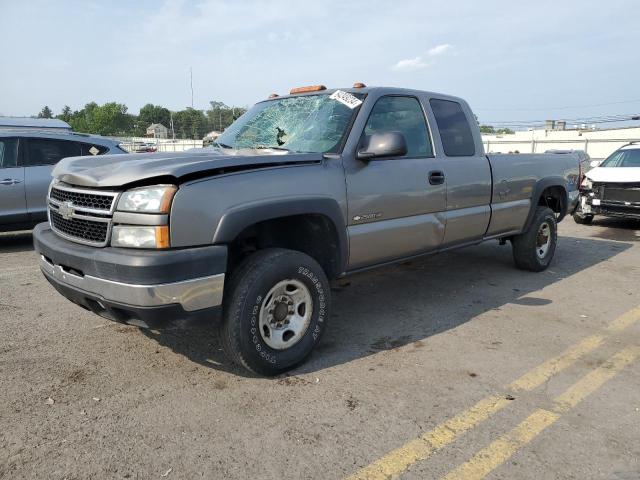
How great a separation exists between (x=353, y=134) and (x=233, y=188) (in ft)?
4.03

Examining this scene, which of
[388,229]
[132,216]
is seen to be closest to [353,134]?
[388,229]

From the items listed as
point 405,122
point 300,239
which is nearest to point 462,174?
point 405,122

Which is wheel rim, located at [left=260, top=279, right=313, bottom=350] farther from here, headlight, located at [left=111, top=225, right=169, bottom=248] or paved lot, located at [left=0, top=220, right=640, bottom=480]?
headlight, located at [left=111, top=225, right=169, bottom=248]

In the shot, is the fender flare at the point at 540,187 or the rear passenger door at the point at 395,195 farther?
the fender flare at the point at 540,187

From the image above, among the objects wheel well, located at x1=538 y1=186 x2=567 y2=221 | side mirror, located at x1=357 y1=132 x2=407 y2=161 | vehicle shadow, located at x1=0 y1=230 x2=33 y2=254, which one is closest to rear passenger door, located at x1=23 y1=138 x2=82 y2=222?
vehicle shadow, located at x1=0 y1=230 x2=33 y2=254

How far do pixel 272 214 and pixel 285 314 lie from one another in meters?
0.70

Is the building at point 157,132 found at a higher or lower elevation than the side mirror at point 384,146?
higher

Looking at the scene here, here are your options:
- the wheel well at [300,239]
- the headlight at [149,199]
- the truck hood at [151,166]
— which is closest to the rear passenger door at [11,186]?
the truck hood at [151,166]

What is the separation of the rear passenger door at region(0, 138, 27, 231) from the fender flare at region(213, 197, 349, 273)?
19.1 feet

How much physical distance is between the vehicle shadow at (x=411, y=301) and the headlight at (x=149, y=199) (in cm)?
69

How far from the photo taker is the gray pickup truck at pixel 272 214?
2779 millimetres

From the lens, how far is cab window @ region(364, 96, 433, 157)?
4.06 metres

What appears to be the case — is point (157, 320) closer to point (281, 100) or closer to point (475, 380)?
point (475, 380)

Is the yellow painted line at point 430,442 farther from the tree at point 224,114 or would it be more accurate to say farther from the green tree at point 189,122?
the green tree at point 189,122
